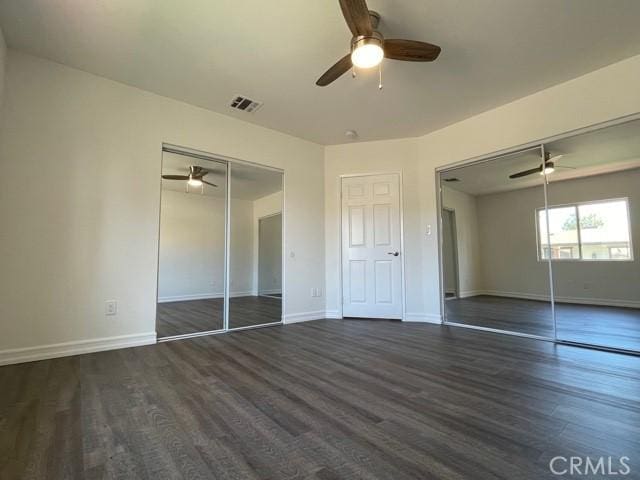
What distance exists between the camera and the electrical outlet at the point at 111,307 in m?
2.85

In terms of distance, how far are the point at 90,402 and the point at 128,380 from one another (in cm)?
34

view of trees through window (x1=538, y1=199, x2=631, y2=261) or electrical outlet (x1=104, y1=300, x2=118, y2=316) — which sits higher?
view of trees through window (x1=538, y1=199, x2=631, y2=261)

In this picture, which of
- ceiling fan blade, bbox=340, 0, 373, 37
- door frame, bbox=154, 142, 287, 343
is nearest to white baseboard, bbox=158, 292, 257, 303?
door frame, bbox=154, 142, 287, 343

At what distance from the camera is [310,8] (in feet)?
7.02

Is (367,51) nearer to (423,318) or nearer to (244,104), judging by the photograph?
(244,104)

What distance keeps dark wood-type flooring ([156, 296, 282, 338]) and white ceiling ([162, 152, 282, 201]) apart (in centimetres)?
147

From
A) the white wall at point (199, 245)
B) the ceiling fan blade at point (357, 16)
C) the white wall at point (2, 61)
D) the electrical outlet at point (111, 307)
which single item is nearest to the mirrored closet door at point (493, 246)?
the ceiling fan blade at point (357, 16)

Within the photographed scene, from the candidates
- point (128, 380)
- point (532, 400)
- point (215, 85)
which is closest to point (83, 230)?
point (128, 380)

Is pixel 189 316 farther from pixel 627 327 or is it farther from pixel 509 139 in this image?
pixel 627 327

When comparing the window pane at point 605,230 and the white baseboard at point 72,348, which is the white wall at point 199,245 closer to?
the white baseboard at point 72,348

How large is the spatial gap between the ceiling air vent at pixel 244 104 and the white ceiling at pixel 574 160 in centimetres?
280

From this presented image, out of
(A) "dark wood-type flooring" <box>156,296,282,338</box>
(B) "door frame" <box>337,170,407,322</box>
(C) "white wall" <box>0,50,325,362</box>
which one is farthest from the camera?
(B) "door frame" <box>337,170,407,322</box>

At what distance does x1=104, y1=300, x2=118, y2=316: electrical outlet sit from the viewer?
285cm

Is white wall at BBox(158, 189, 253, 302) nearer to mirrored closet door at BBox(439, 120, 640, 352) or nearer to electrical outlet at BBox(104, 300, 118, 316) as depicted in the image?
electrical outlet at BBox(104, 300, 118, 316)
